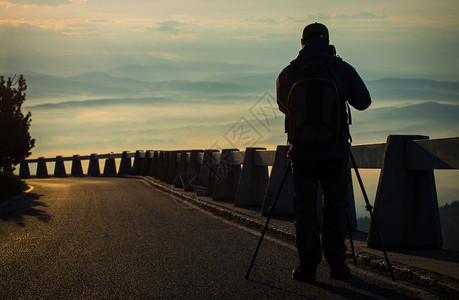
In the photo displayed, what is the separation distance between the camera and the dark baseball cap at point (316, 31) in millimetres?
5605

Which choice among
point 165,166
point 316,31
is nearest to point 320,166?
point 316,31

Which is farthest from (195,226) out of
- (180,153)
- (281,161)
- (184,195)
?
(180,153)

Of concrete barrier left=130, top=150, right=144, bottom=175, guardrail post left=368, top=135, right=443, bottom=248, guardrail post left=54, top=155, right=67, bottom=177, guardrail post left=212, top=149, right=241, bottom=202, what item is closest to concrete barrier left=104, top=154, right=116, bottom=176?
guardrail post left=54, top=155, right=67, bottom=177

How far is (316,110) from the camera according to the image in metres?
5.24

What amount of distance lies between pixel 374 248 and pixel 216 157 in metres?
8.21

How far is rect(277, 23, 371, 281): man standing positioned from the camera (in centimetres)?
543

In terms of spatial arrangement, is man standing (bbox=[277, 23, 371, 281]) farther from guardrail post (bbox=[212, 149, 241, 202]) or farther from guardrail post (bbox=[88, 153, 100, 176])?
guardrail post (bbox=[88, 153, 100, 176])

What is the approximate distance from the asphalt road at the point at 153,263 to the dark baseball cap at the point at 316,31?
2.39m

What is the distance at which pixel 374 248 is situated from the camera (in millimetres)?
6617

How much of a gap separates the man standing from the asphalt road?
0.25 m

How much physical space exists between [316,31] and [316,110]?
883 millimetres

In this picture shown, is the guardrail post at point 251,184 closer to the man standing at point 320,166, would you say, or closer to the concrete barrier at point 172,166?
the man standing at point 320,166

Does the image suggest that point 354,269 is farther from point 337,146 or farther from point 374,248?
point 337,146

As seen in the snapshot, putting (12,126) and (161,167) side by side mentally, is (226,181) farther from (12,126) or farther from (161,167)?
(12,126)
